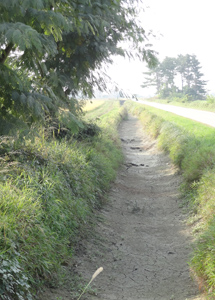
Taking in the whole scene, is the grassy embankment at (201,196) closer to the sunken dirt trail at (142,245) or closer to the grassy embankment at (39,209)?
the sunken dirt trail at (142,245)

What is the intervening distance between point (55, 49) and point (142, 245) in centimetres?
380

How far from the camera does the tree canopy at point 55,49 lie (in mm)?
4049

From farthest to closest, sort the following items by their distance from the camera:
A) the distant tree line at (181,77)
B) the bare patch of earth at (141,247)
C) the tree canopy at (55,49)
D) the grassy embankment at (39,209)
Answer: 1. the distant tree line at (181,77)
2. the bare patch of earth at (141,247)
3. the tree canopy at (55,49)
4. the grassy embankment at (39,209)

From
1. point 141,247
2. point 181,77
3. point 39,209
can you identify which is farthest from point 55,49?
point 181,77

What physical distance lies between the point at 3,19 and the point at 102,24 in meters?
3.99

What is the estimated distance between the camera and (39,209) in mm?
4719

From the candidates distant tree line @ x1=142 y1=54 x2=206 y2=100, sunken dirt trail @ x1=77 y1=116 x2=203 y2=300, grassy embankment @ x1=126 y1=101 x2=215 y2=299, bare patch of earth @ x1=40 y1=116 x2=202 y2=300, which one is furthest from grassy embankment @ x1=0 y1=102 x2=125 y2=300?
distant tree line @ x1=142 y1=54 x2=206 y2=100

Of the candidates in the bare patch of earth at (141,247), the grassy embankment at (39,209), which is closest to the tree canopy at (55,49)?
the grassy embankment at (39,209)

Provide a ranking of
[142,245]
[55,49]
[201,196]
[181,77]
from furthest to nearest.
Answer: [181,77] < [201,196] < [142,245] < [55,49]

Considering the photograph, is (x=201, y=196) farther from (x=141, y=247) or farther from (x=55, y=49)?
(x=55, y=49)

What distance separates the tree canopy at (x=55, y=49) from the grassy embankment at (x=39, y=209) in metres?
0.57

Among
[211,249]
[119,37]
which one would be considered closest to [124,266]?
[211,249]

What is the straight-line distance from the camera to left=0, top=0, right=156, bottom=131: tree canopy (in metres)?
4.05

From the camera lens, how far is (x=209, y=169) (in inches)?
308
